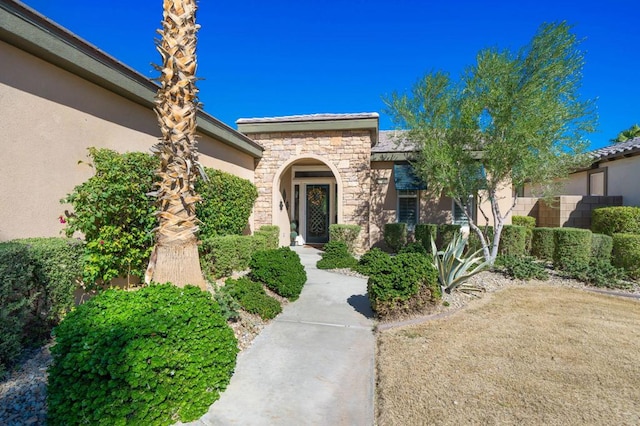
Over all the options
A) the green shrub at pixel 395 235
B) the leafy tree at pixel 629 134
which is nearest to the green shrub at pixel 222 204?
the green shrub at pixel 395 235

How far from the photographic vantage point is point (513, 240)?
9.80 m

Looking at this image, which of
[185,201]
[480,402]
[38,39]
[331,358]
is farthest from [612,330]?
[38,39]

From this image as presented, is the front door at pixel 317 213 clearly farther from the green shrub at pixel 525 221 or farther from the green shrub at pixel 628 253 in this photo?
the green shrub at pixel 628 253

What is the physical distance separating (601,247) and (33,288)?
40.8 feet

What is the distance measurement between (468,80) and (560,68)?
2062 mm

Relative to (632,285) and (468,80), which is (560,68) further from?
(632,285)

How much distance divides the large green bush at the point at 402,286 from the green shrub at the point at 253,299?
1781 millimetres

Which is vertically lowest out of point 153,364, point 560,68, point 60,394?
point 60,394

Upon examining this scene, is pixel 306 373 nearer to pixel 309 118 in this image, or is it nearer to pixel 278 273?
pixel 278 273

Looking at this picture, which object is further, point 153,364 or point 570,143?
point 570,143

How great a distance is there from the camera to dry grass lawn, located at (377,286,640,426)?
9.43 ft

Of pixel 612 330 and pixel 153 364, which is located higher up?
pixel 153 364

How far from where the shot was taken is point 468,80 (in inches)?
329

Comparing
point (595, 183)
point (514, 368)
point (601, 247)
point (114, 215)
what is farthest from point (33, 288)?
point (595, 183)
